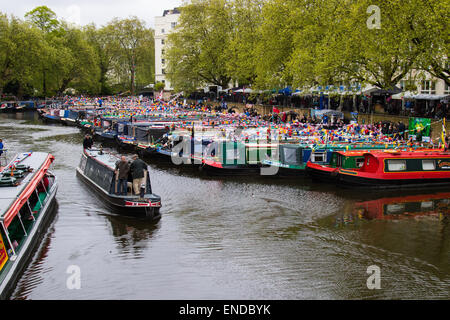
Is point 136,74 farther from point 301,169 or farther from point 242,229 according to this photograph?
point 242,229

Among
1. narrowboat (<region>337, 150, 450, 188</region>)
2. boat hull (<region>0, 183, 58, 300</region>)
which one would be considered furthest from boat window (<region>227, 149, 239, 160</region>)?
boat hull (<region>0, 183, 58, 300</region>)

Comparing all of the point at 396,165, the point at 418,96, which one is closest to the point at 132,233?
the point at 396,165

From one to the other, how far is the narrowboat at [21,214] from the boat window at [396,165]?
16534 mm

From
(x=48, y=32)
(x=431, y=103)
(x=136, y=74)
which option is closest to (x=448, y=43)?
(x=431, y=103)

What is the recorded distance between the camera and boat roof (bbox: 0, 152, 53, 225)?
14.2m

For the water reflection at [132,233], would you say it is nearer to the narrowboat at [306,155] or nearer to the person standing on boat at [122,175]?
the person standing on boat at [122,175]

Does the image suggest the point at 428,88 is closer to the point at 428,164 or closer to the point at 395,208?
the point at 428,164

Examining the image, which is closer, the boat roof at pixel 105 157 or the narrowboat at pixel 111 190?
the narrowboat at pixel 111 190

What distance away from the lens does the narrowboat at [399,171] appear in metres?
25.5

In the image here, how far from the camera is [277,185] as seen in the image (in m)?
26.6

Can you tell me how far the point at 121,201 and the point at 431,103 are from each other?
28.0 m

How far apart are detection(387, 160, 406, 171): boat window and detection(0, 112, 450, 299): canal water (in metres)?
1.31

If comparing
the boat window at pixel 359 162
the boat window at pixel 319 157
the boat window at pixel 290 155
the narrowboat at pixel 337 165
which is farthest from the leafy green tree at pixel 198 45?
the boat window at pixel 359 162

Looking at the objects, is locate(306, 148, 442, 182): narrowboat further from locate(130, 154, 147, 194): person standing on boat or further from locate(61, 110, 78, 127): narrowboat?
locate(61, 110, 78, 127): narrowboat
